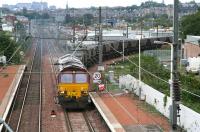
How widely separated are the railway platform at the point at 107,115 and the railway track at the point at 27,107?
3.44 metres

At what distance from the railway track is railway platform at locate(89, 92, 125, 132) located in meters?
3.44

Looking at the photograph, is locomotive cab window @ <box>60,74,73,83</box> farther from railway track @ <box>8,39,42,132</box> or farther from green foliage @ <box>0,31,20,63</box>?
green foliage @ <box>0,31,20,63</box>

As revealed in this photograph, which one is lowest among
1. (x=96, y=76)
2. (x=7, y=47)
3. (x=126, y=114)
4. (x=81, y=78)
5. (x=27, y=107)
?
(x=27, y=107)

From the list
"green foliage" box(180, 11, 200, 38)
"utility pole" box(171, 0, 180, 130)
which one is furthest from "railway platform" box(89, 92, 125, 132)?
"green foliage" box(180, 11, 200, 38)

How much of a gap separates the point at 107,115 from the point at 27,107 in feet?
23.8

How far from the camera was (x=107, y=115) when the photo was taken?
1077 inches

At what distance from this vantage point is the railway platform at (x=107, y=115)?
2390 centimetres

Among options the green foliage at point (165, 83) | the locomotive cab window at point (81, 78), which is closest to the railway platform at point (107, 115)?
the locomotive cab window at point (81, 78)

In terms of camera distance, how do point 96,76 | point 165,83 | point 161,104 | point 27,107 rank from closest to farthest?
point 161,104 → point 27,107 → point 165,83 → point 96,76

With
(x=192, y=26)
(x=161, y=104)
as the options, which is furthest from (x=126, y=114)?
(x=192, y=26)

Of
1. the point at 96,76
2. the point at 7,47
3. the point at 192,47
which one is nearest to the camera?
the point at 96,76

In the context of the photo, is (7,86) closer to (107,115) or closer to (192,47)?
(107,115)

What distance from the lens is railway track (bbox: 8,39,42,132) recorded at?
87.7 feet

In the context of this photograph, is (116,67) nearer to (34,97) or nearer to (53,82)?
(53,82)
